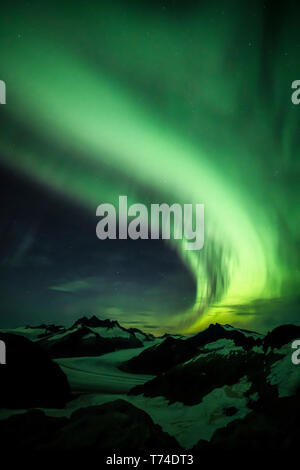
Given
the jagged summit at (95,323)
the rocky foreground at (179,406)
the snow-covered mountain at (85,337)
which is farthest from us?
the jagged summit at (95,323)

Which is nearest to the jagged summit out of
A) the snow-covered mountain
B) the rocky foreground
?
the snow-covered mountain

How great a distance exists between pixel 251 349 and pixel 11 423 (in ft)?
57.4

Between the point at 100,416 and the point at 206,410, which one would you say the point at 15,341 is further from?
the point at 206,410

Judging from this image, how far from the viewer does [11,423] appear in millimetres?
10992

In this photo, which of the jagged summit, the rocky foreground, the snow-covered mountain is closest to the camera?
the rocky foreground

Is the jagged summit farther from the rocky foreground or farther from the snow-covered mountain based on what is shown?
the rocky foreground

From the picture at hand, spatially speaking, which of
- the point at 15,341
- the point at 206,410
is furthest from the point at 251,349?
the point at 15,341

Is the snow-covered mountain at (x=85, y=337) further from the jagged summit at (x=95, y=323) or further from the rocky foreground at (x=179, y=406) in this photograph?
the rocky foreground at (x=179, y=406)

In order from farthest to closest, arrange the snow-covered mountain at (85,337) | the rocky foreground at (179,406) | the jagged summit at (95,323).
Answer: the jagged summit at (95,323)
the snow-covered mountain at (85,337)
the rocky foreground at (179,406)

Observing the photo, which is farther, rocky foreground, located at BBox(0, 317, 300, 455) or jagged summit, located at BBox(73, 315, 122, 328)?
jagged summit, located at BBox(73, 315, 122, 328)

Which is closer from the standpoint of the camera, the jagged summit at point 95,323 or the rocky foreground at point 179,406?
the rocky foreground at point 179,406

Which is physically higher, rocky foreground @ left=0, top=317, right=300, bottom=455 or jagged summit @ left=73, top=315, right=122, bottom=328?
rocky foreground @ left=0, top=317, right=300, bottom=455

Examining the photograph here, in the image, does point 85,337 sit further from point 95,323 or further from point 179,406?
point 179,406

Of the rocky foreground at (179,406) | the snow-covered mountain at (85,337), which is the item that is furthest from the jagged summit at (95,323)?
the rocky foreground at (179,406)
